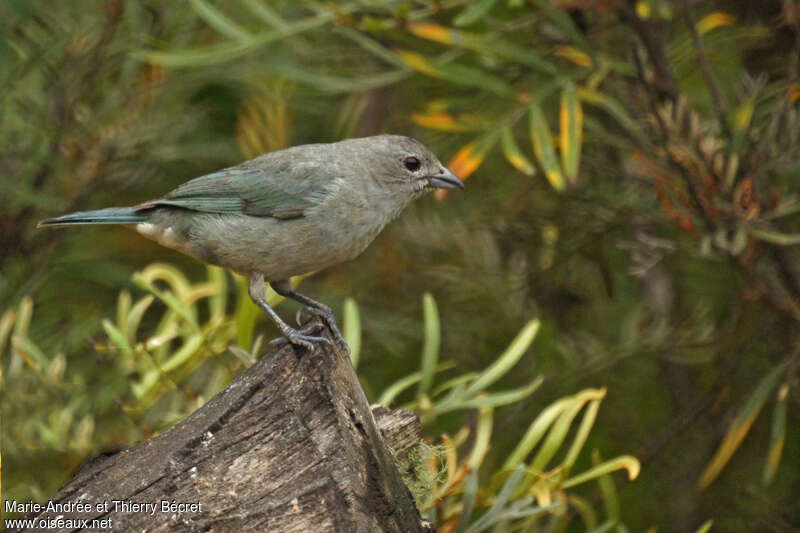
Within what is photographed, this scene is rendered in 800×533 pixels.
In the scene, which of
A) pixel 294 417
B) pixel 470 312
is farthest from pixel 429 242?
pixel 294 417

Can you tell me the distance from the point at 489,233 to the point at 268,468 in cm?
223

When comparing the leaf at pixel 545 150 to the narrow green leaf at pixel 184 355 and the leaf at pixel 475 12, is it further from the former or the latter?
the narrow green leaf at pixel 184 355

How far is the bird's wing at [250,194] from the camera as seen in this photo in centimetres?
358

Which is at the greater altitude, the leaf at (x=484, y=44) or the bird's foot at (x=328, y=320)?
the leaf at (x=484, y=44)

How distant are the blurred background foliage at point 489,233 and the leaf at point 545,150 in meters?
0.01

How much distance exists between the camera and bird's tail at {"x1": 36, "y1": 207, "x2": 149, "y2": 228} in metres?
3.53

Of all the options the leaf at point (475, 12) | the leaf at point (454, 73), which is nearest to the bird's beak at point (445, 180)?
the leaf at point (454, 73)

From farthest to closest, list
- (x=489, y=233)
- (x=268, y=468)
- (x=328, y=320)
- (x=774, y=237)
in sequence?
(x=489, y=233) < (x=774, y=237) < (x=328, y=320) < (x=268, y=468)

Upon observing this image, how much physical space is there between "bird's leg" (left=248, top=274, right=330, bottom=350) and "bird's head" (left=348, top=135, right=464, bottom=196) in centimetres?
66

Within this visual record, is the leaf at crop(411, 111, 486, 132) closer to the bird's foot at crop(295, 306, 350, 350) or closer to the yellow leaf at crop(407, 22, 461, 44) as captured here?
the yellow leaf at crop(407, 22, 461, 44)

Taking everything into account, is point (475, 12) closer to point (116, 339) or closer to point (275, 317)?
point (275, 317)

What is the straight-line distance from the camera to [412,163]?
3.88 m

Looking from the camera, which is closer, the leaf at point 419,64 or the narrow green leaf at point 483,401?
the narrow green leaf at point 483,401

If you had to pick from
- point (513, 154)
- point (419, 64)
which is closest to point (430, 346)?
point (513, 154)
